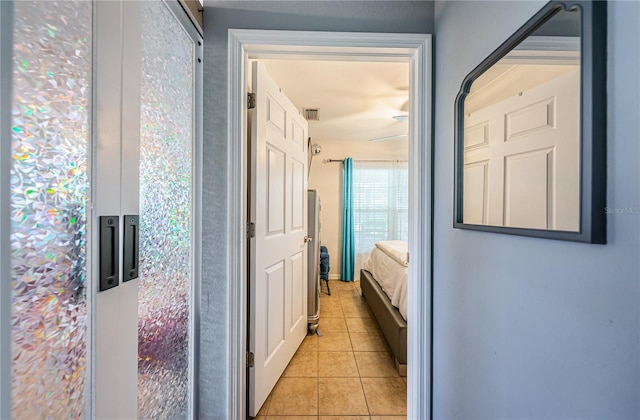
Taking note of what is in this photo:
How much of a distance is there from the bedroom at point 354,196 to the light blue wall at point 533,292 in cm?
76

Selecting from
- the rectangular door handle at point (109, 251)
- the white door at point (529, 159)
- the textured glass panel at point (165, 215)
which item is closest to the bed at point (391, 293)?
the white door at point (529, 159)

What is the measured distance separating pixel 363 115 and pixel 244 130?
2.25 m

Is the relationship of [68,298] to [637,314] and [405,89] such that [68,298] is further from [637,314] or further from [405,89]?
[405,89]

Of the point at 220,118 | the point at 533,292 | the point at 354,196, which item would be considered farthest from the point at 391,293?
the point at 354,196

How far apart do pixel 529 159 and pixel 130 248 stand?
45.5 inches

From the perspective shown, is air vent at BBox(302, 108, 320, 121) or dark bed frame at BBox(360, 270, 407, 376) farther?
air vent at BBox(302, 108, 320, 121)

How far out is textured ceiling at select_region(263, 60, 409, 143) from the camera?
2.02m

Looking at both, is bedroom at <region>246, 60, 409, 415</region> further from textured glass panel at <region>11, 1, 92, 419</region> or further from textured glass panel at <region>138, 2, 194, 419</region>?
textured glass panel at <region>11, 1, 92, 419</region>

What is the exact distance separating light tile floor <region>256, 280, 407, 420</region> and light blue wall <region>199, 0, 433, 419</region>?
1.75ft

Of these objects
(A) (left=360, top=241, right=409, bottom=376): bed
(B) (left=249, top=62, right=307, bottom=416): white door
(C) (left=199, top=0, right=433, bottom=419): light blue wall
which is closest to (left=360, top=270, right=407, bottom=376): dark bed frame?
(A) (left=360, top=241, right=409, bottom=376): bed

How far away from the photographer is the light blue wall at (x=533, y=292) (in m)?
0.47

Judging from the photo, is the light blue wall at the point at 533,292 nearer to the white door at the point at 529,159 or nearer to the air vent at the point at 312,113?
the white door at the point at 529,159

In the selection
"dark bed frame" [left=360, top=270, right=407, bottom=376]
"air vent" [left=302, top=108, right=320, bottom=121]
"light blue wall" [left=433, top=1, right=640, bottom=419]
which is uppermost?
"air vent" [left=302, top=108, right=320, bottom=121]

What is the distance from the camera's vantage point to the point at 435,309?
125cm
